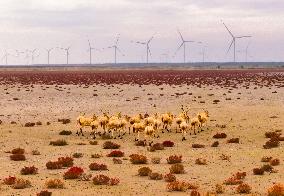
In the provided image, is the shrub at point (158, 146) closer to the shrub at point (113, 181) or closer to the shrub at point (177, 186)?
the shrub at point (113, 181)

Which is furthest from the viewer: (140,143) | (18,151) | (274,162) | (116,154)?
(140,143)

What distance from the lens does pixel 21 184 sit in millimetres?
16594

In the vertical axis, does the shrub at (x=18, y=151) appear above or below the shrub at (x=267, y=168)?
below

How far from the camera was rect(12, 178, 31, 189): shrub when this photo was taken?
16.5 meters

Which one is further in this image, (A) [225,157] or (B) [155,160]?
(A) [225,157]

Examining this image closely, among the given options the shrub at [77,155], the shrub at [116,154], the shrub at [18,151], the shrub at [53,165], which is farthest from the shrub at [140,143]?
the shrub at [53,165]

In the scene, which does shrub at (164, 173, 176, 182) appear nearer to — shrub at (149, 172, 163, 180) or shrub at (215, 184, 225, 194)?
shrub at (149, 172, 163, 180)

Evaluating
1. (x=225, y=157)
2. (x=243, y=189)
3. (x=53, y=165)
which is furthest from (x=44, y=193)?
(x=225, y=157)

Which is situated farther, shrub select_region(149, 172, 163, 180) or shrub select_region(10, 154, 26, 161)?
shrub select_region(10, 154, 26, 161)

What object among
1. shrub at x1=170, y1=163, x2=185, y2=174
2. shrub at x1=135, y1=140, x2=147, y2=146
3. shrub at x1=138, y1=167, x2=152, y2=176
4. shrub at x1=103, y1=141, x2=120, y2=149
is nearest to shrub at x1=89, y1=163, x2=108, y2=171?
shrub at x1=138, y1=167, x2=152, y2=176

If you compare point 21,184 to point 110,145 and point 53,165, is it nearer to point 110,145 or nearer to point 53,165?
point 53,165

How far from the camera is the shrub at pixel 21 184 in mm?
16531

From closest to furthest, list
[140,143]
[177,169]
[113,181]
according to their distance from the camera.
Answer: [113,181] → [177,169] → [140,143]

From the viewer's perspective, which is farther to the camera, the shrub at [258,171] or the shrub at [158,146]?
the shrub at [158,146]
